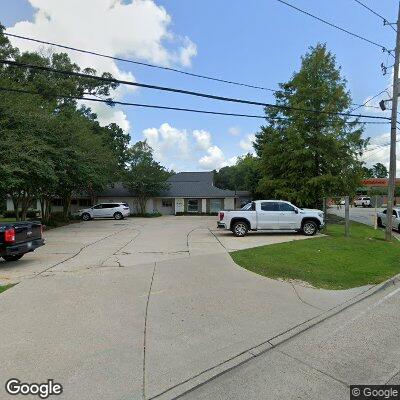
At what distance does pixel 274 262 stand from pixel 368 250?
4683 millimetres

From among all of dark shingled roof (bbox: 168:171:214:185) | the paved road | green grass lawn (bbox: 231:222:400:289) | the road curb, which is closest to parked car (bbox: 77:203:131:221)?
dark shingled roof (bbox: 168:171:214:185)

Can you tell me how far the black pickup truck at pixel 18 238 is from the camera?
8977 mm

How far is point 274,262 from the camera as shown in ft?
32.2

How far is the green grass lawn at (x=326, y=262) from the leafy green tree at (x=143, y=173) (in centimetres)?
2507

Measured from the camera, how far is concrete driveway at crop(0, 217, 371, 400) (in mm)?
3750

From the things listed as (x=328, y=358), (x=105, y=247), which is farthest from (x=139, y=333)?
(x=105, y=247)

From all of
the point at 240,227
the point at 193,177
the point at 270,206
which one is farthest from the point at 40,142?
the point at 193,177

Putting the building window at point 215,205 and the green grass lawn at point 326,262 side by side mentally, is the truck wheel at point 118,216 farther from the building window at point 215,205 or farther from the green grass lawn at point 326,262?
the green grass lawn at point 326,262

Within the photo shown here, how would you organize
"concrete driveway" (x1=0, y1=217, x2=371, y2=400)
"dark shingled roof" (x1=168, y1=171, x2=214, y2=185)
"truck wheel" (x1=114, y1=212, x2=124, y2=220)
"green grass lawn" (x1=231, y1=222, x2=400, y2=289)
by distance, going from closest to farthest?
"concrete driveway" (x1=0, y1=217, x2=371, y2=400) < "green grass lawn" (x1=231, y1=222, x2=400, y2=289) < "truck wheel" (x1=114, y1=212, x2=124, y2=220) < "dark shingled roof" (x1=168, y1=171, x2=214, y2=185)

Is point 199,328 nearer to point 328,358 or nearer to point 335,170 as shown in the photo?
point 328,358

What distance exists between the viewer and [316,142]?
2472 cm

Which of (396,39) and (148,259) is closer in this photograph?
(148,259)

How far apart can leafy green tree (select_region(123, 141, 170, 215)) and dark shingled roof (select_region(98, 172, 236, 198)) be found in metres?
1.85

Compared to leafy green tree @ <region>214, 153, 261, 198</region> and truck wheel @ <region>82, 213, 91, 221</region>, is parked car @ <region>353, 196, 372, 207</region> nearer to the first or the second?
leafy green tree @ <region>214, 153, 261, 198</region>
